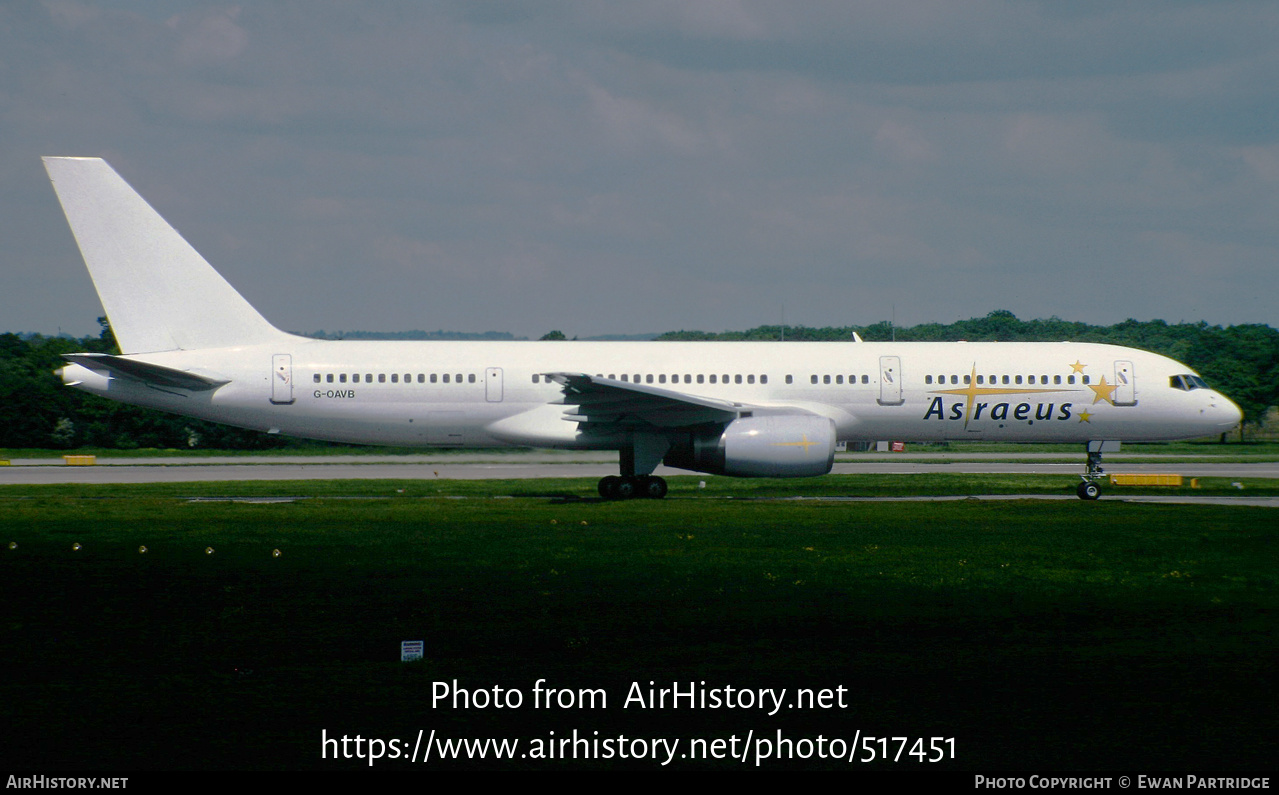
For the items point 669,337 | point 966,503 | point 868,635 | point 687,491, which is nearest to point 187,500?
point 687,491

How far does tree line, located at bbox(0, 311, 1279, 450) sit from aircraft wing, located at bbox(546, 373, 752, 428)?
11.6m

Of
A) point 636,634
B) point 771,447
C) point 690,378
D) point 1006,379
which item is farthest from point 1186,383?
point 636,634

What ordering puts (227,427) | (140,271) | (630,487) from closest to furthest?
1. (630,487)
2. (140,271)
3. (227,427)

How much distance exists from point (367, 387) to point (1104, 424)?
1792 centimetres

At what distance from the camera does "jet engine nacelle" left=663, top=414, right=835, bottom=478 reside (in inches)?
981

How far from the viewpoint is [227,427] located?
2125 inches

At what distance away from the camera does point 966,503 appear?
81.3 feet

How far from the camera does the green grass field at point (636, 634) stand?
7707mm

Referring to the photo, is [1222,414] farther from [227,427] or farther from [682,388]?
[227,427]

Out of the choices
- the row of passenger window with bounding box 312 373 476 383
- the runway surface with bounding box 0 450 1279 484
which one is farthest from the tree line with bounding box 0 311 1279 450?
the row of passenger window with bounding box 312 373 476 383

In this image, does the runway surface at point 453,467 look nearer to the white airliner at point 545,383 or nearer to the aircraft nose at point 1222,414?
the white airliner at point 545,383

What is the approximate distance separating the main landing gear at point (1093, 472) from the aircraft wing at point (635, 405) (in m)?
7.90

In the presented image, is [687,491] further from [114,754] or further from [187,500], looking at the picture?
[114,754]

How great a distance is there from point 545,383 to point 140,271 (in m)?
9.93
